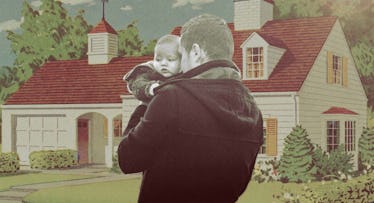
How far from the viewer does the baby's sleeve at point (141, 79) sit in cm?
346

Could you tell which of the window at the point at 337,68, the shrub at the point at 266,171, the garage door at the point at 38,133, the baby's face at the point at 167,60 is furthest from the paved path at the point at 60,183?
the baby's face at the point at 167,60

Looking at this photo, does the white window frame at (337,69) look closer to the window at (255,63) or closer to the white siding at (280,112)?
the white siding at (280,112)

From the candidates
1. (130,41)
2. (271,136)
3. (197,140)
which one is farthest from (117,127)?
(197,140)

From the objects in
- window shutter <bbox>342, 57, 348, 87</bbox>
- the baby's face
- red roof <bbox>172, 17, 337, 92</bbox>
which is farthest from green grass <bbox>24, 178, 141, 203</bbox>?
the baby's face

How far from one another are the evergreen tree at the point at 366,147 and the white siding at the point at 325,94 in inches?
3.0

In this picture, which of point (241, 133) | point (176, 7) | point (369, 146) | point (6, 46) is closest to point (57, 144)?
point (6, 46)

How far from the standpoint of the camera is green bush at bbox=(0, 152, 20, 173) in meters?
7.23

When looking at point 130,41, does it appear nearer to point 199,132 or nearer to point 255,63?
point 255,63

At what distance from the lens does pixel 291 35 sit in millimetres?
6965

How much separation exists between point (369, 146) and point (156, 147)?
175 inches

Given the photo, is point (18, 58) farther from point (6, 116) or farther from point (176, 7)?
point (176, 7)

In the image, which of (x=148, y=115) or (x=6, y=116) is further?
(x=6, y=116)

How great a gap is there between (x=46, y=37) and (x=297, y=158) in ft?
11.0

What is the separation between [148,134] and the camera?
2.95 m
